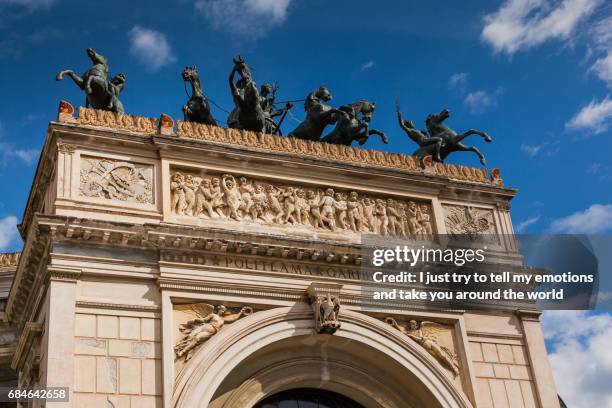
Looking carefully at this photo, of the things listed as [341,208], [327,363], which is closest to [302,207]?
[341,208]

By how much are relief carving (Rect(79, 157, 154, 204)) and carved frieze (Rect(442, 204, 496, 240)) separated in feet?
23.7

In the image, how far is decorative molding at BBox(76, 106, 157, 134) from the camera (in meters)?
18.6

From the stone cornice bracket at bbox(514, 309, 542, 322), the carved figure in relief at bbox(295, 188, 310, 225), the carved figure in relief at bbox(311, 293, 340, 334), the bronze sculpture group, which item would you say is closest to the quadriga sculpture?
the bronze sculpture group

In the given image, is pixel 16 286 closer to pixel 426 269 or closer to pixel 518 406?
pixel 426 269

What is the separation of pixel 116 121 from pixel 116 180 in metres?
1.50

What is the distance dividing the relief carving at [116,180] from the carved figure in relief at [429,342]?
5801 millimetres

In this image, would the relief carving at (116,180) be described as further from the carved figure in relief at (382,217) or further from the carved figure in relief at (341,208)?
the carved figure in relief at (382,217)

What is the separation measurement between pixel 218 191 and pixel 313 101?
15.9ft

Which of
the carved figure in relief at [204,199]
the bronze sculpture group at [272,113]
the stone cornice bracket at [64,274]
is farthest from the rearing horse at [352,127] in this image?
the stone cornice bracket at [64,274]

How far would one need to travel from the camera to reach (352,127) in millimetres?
22047

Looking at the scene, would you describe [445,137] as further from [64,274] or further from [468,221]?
[64,274]

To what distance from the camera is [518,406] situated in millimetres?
18781

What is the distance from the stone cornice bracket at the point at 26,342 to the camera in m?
16.8

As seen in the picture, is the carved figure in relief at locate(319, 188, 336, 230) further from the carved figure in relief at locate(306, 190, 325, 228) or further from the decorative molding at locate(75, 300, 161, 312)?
the decorative molding at locate(75, 300, 161, 312)
